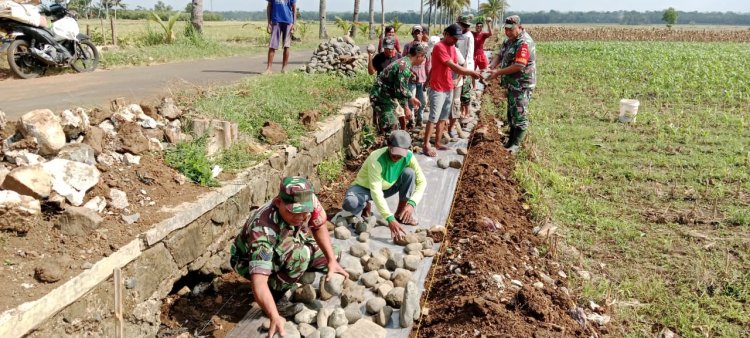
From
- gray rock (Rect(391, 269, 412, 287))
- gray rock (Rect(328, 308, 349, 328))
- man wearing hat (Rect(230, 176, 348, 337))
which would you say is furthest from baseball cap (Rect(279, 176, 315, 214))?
gray rock (Rect(391, 269, 412, 287))

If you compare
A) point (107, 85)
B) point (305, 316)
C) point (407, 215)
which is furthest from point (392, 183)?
point (107, 85)

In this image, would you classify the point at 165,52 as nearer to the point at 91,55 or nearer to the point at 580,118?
the point at 91,55

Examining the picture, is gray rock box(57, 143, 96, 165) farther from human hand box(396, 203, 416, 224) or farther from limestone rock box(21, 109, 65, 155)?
human hand box(396, 203, 416, 224)

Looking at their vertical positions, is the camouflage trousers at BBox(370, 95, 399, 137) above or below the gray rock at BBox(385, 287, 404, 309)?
above

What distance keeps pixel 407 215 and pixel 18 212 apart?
9.33 ft

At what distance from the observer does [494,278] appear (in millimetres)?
3996

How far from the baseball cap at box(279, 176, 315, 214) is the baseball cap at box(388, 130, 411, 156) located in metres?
1.43

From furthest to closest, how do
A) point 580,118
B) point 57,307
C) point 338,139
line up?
point 580,118 → point 338,139 → point 57,307

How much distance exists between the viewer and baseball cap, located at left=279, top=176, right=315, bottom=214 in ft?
10.6

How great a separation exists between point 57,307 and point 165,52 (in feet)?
33.4

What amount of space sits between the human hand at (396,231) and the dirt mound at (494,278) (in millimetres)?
362

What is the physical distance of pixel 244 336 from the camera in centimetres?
347

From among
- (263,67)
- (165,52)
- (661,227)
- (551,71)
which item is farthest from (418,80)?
(551,71)

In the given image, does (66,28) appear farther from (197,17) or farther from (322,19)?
(322,19)
